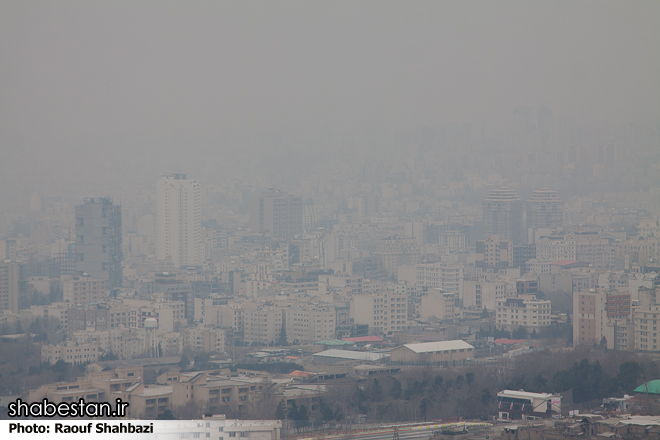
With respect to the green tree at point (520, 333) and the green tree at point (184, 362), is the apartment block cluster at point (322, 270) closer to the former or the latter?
the green tree at point (520, 333)

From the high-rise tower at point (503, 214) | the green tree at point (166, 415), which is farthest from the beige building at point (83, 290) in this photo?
the green tree at point (166, 415)

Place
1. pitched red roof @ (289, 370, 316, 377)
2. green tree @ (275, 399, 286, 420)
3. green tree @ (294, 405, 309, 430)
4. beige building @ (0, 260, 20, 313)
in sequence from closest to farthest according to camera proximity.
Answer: green tree @ (294, 405, 309, 430), green tree @ (275, 399, 286, 420), pitched red roof @ (289, 370, 316, 377), beige building @ (0, 260, 20, 313)

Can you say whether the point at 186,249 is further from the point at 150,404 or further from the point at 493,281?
the point at 150,404

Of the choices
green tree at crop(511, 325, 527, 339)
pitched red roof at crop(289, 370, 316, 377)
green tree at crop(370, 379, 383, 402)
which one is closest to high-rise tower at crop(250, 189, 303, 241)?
green tree at crop(511, 325, 527, 339)

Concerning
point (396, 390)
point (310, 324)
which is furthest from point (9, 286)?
point (396, 390)

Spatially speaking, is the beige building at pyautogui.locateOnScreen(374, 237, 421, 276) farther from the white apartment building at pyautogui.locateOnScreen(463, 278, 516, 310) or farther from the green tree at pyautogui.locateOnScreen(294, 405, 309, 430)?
the green tree at pyautogui.locateOnScreen(294, 405, 309, 430)

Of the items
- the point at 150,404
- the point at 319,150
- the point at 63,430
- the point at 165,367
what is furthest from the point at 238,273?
the point at 63,430

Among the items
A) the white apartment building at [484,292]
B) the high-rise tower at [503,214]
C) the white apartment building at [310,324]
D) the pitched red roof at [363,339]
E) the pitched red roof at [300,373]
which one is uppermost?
the high-rise tower at [503,214]
